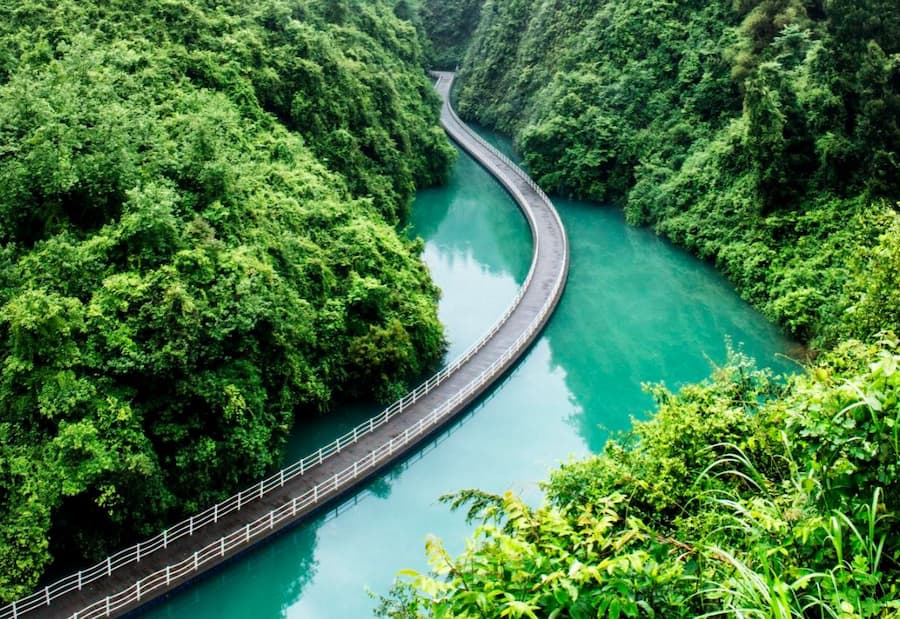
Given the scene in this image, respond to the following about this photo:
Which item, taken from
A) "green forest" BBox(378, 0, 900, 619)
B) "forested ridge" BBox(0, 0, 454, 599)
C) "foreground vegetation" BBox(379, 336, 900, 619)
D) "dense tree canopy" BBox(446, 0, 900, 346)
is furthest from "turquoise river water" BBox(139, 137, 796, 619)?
"foreground vegetation" BBox(379, 336, 900, 619)

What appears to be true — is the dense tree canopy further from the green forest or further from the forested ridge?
the forested ridge

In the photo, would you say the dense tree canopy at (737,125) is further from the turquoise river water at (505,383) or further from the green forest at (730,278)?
the turquoise river water at (505,383)

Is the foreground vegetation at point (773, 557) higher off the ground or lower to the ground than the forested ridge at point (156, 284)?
higher

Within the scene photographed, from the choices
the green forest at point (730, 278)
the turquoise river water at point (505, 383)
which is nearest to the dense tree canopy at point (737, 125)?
the green forest at point (730, 278)

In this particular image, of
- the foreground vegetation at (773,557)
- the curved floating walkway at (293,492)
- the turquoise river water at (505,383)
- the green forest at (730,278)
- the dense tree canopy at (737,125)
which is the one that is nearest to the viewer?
the foreground vegetation at (773,557)

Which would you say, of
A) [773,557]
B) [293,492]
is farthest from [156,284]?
[773,557]
